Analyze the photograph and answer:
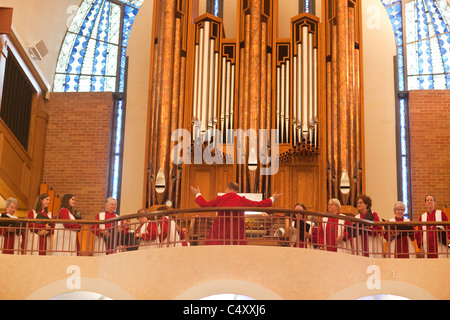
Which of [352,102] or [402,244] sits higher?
[352,102]

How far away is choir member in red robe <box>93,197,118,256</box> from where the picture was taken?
10430 mm

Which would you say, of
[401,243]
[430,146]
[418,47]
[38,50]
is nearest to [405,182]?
[430,146]

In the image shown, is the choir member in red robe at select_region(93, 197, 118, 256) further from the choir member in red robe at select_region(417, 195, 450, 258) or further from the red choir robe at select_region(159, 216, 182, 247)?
the choir member in red robe at select_region(417, 195, 450, 258)

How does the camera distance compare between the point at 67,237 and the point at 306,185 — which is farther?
the point at 306,185

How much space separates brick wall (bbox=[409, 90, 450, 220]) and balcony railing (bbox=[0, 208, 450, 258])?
3.46 meters

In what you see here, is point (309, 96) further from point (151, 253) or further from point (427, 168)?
point (151, 253)

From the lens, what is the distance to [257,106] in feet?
43.8

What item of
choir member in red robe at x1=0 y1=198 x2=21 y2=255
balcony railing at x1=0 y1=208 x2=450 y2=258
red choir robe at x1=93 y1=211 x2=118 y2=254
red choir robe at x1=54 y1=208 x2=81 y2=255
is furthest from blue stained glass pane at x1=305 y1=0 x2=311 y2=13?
choir member in red robe at x1=0 y1=198 x2=21 y2=255

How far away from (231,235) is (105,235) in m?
1.82

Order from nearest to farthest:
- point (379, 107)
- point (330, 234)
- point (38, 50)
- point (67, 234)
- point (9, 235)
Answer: point (330, 234) → point (9, 235) → point (67, 234) → point (38, 50) → point (379, 107)

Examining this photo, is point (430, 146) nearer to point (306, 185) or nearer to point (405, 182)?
point (405, 182)

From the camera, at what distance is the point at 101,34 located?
1614cm
